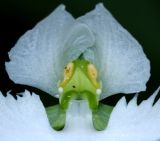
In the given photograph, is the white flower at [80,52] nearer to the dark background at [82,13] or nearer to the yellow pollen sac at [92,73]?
the yellow pollen sac at [92,73]

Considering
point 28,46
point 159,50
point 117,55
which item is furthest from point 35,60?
point 159,50

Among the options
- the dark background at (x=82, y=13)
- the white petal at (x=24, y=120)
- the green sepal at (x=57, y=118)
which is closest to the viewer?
the white petal at (x=24, y=120)

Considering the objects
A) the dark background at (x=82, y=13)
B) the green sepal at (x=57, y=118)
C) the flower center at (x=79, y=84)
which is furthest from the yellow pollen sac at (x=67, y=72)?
the dark background at (x=82, y=13)

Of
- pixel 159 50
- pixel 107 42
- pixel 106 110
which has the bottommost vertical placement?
pixel 159 50

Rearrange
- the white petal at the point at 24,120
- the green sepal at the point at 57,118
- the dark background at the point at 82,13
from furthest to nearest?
the dark background at the point at 82,13 → the green sepal at the point at 57,118 → the white petal at the point at 24,120

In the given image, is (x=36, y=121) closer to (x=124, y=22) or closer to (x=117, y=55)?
(x=117, y=55)

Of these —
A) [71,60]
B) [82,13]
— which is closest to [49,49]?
[71,60]
